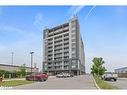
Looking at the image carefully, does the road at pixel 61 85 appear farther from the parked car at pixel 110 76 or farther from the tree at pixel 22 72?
the tree at pixel 22 72

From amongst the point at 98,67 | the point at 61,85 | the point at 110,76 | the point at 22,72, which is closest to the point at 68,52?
the point at 22,72

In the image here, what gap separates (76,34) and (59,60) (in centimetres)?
1185

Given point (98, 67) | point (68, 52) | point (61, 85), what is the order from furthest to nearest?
point (68, 52), point (98, 67), point (61, 85)

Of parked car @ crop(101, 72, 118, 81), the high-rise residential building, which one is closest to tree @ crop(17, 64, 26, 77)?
parked car @ crop(101, 72, 118, 81)

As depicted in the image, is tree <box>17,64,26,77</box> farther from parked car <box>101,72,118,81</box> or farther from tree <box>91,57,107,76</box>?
parked car <box>101,72,118,81</box>

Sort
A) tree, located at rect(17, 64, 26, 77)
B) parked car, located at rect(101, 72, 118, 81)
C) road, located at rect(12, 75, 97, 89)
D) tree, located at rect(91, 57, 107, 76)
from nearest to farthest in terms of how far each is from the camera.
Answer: road, located at rect(12, 75, 97, 89) < parked car, located at rect(101, 72, 118, 81) < tree, located at rect(91, 57, 107, 76) < tree, located at rect(17, 64, 26, 77)

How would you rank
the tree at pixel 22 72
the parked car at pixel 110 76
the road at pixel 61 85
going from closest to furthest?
the road at pixel 61 85 → the parked car at pixel 110 76 → the tree at pixel 22 72

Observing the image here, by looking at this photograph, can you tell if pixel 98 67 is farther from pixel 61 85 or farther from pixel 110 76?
pixel 61 85

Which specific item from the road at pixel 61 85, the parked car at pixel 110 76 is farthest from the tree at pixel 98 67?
the road at pixel 61 85

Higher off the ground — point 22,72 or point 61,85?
point 22,72

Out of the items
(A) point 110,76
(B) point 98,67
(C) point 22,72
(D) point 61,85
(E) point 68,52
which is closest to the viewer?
(D) point 61,85

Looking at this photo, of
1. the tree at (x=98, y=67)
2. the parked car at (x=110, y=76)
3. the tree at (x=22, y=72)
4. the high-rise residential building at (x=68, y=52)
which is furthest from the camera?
the high-rise residential building at (x=68, y=52)

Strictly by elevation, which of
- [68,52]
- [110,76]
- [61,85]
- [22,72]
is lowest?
[61,85]
